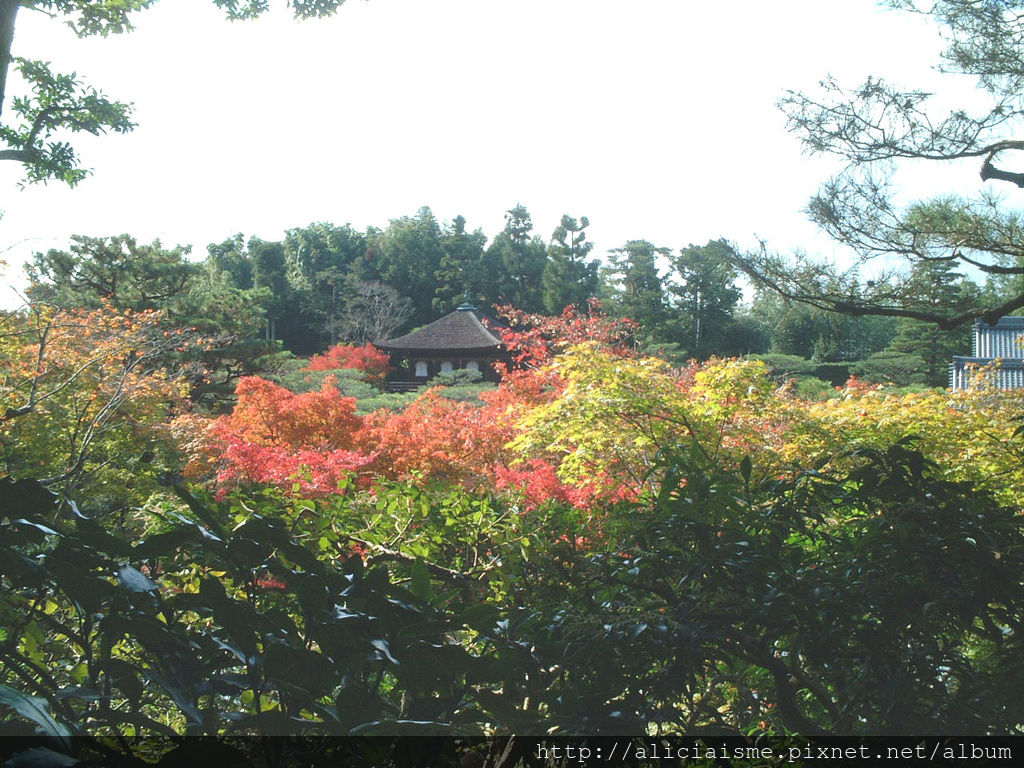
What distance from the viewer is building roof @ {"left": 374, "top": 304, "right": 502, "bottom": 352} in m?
25.6

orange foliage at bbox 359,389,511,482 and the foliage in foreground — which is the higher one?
the foliage in foreground

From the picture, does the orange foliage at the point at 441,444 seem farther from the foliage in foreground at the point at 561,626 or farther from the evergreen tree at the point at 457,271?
the evergreen tree at the point at 457,271

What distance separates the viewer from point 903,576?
1069mm

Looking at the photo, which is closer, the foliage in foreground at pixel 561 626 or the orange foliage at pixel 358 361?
the foliage in foreground at pixel 561 626

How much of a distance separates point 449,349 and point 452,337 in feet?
2.06

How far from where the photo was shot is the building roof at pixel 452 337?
2562cm

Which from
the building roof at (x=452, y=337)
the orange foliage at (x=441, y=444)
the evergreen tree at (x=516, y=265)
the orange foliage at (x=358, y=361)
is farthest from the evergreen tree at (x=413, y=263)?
the orange foliage at (x=441, y=444)

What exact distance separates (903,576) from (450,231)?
35667 millimetres

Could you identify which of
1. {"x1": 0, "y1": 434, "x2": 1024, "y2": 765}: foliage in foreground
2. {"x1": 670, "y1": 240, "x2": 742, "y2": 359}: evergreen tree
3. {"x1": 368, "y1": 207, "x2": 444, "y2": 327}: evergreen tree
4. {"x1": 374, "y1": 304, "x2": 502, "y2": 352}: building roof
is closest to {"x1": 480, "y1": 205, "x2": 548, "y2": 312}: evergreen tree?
{"x1": 368, "y1": 207, "x2": 444, "y2": 327}: evergreen tree

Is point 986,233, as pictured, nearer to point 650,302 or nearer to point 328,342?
point 650,302

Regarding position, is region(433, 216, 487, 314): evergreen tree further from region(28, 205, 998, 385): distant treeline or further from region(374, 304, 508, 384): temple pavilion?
region(374, 304, 508, 384): temple pavilion

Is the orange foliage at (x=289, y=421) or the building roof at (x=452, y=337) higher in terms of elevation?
the building roof at (x=452, y=337)

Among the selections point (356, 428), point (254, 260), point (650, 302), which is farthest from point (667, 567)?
point (254, 260)

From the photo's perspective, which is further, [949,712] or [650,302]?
[650,302]
